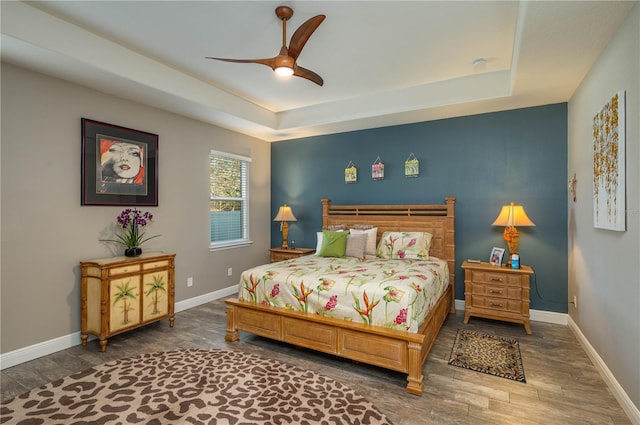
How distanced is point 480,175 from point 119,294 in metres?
4.47

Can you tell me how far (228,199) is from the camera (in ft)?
17.0

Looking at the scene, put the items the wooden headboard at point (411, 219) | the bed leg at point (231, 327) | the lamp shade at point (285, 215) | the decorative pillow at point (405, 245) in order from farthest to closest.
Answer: the lamp shade at point (285, 215)
the wooden headboard at point (411, 219)
the decorative pillow at point (405, 245)
the bed leg at point (231, 327)

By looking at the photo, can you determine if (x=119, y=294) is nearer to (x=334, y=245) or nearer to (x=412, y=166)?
(x=334, y=245)

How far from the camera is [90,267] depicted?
3211mm

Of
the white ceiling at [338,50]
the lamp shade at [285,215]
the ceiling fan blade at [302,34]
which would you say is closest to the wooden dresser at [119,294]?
the white ceiling at [338,50]

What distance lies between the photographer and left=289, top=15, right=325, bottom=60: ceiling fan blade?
229 centimetres

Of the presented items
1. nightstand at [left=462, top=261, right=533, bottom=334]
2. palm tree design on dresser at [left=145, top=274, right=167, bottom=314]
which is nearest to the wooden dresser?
palm tree design on dresser at [left=145, top=274, right=167, bottom=314]

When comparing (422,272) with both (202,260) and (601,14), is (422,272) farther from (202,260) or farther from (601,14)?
(202,260)

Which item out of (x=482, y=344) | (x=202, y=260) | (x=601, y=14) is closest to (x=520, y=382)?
(x=482, y=344)

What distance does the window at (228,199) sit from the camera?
4945mm

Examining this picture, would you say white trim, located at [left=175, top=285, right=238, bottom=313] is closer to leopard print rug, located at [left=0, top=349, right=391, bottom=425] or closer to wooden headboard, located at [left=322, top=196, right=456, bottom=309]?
leopard print rug, located at [left=0, top=349, right=391, bottom=425]

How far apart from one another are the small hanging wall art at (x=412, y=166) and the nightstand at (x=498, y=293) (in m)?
1.49

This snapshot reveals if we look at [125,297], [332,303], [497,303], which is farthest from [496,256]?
[125,297]

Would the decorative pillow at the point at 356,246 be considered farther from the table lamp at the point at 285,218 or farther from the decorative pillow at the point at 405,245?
the table lamp at the point at 285,218
